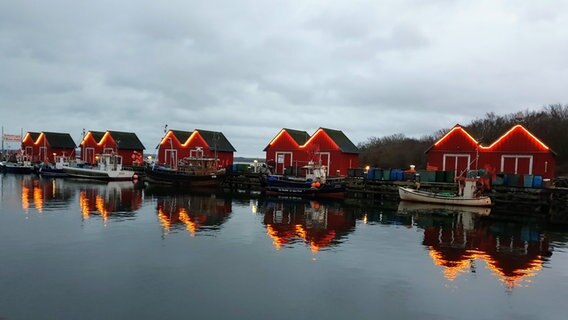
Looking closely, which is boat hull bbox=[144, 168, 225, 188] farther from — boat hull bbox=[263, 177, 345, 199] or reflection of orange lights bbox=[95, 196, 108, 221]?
reflection of orange lights bbox=[95, 196, 108, 221]

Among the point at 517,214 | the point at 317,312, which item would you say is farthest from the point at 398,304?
the point at 517,214

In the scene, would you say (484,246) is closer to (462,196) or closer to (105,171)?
(462,196)

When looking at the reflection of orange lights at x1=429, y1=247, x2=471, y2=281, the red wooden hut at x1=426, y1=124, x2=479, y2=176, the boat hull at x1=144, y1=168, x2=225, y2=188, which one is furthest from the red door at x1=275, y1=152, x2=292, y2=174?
the reflection of orange lights at x1=429, y1=247, x2=471, y2=281

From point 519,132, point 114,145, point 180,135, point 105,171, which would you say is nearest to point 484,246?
point 519,132

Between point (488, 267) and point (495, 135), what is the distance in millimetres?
35670

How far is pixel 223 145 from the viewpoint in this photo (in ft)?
203

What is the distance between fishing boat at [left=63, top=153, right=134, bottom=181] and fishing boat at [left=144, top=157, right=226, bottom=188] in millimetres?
3911

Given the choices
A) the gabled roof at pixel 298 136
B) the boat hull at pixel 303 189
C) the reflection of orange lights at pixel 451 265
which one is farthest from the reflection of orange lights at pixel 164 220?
the gabled roof at pixel 298 136

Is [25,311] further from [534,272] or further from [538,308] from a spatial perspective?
[534,272]

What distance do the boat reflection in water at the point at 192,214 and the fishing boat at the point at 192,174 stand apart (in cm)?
1434

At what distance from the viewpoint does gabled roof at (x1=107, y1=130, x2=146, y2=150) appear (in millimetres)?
71000

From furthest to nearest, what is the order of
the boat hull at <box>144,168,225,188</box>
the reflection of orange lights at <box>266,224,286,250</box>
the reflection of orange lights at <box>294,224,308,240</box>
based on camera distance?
1. the boat hull at <box>144,168,225,188</box>
2. the reflection of orange lights at <box>294,224,308,240</box>
3. the reflection of orange lights at <box>266,224,286,250</box>

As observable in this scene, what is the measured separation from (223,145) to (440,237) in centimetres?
4302

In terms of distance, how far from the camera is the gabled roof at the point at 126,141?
233 feet
